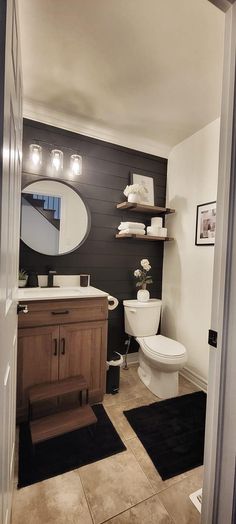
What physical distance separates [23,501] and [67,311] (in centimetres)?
100

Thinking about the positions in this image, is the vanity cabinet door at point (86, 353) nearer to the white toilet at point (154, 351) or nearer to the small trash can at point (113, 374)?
the small trash can at point (113, 374)

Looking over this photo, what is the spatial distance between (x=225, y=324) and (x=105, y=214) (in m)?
1.78

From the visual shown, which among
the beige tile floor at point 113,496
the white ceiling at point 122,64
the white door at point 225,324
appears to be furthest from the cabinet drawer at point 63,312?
the white ceiling at point 122,64

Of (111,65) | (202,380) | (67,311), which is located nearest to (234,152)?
(111,65)

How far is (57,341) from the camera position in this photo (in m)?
1.66

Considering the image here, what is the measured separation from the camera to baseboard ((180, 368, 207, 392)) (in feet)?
6.92

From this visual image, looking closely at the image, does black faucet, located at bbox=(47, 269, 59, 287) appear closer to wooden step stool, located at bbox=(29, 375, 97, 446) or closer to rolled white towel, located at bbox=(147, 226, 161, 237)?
wooden step stool, located at bbox=(29, 375, 97, 446)

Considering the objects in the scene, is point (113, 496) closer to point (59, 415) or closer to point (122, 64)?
point (59, 415)

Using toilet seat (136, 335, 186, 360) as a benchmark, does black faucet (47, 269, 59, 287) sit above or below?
above

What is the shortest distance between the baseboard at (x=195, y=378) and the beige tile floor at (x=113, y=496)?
33.4 inches

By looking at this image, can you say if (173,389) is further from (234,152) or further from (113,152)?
(113,152)

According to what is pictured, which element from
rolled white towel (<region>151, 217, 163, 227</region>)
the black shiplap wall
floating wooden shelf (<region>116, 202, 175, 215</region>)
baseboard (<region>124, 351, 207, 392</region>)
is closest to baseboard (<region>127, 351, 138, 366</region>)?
baseboard (<region>124, 351, 207, 392</region>)

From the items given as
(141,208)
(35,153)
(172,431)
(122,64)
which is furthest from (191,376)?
(122,64)

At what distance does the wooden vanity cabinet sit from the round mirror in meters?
0.68
